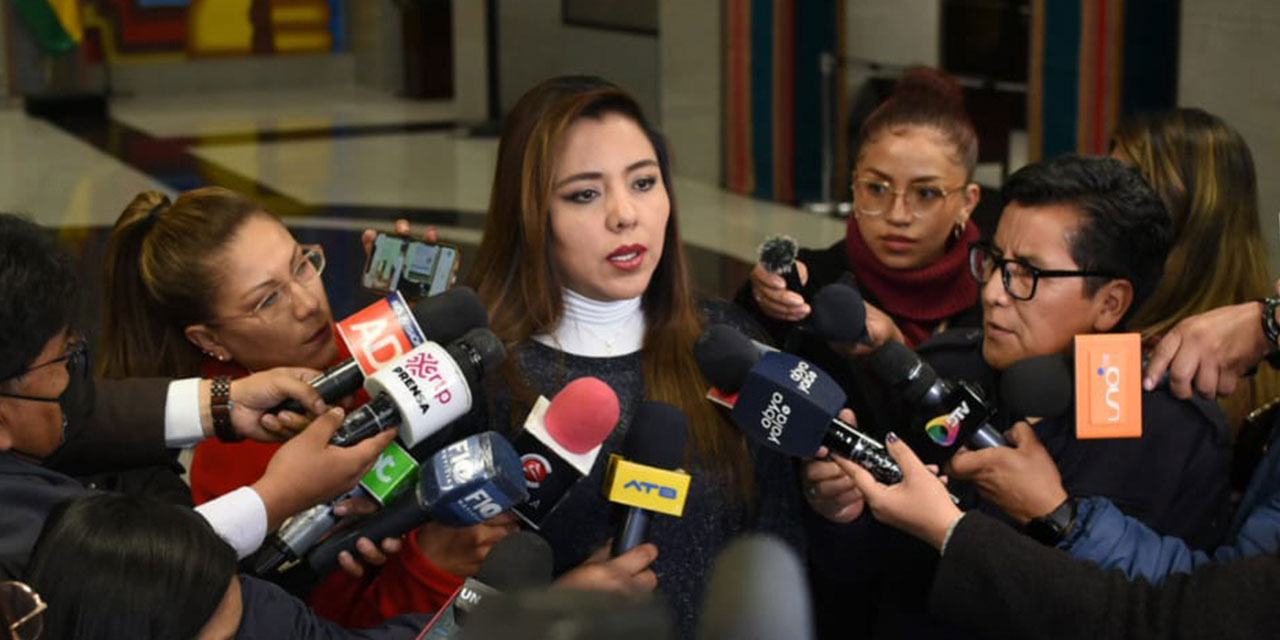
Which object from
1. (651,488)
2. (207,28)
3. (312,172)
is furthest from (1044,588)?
(207,28)

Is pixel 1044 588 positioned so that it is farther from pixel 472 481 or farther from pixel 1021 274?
pixel 472 481

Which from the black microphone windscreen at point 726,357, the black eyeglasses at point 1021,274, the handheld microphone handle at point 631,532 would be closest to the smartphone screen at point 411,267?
the black microphone windscreen at point 726,357

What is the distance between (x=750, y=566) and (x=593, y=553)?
1.24m

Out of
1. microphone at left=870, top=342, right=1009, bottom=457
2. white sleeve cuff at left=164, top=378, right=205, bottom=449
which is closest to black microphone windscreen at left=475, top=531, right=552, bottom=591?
microphone at left=870, top=342, right=1009, bottom=457

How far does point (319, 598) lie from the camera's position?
2.27 m

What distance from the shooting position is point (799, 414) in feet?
6.20

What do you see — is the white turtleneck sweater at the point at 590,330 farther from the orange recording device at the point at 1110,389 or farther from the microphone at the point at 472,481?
the orange recording device at the point at 1110,389

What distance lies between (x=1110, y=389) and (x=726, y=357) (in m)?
0.47

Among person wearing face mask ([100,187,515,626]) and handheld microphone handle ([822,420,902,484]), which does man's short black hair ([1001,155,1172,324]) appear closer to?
handheld microphone handle ([822,420,902,484])

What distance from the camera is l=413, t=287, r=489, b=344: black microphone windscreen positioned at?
2043 millimetres

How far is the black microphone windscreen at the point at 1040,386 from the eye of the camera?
201 centimetres

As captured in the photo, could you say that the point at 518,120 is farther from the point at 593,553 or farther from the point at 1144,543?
the point at 1144,543

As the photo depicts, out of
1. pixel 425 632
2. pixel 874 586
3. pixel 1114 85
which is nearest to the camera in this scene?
pixel 425 632

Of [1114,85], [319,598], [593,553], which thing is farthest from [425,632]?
[1114,85]
